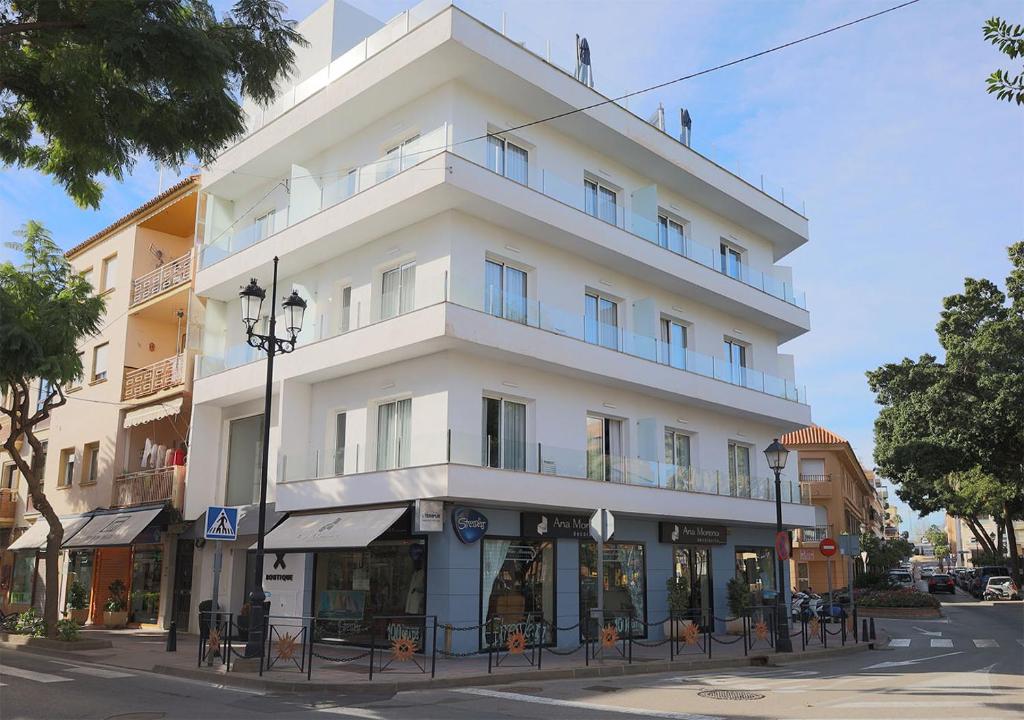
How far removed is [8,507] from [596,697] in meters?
29.8

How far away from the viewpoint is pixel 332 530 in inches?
802

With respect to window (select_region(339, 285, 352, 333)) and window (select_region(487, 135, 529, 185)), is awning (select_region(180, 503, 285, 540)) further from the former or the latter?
window (select_region(487, 135, 529, 185))

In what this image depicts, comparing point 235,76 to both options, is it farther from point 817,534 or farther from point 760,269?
point 817,534

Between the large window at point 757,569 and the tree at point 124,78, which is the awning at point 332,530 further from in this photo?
the large window at point 757,569

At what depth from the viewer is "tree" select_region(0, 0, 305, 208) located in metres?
10.5

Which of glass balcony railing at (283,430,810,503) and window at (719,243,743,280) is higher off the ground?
window at (719,243,743,280)

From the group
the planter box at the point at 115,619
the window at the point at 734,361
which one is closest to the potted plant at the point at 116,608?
the planter box at the point at 115,619

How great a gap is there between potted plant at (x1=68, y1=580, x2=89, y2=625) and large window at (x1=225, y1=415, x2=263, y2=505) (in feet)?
22.9

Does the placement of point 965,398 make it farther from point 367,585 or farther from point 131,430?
point 131,430

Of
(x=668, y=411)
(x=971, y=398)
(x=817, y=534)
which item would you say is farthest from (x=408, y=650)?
(x=817, y=534)

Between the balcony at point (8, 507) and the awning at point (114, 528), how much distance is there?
8.69 m

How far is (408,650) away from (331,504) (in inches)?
222

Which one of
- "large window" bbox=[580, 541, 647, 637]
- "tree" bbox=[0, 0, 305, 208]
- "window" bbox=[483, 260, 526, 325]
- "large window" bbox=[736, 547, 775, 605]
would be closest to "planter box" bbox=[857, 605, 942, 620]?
"large window" bbox=[736, 547, 775, 605]

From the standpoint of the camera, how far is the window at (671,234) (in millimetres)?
26333
